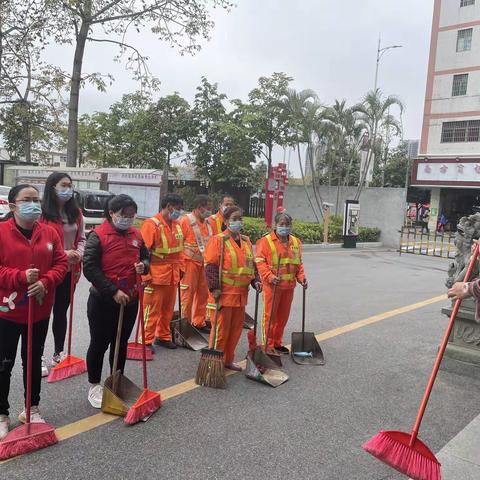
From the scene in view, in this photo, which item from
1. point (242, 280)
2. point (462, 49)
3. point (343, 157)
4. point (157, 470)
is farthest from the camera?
point (462, 49)

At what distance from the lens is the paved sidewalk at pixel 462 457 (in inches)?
115

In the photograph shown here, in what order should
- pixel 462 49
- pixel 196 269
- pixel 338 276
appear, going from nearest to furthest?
pixel 196 269, pixel 338 276, pixel 462 49

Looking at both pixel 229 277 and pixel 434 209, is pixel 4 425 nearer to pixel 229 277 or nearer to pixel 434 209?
pixel 229 277

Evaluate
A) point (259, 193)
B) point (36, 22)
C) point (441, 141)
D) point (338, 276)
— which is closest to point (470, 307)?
point (338, 276)

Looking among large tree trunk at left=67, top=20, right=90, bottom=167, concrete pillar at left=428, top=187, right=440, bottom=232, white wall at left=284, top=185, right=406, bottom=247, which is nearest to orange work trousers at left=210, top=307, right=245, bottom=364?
large tree trunk at left=67, top=20, right=90, bottom=167

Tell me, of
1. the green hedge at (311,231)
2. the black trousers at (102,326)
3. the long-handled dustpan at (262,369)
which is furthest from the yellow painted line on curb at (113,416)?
the green hedge at (311,231)

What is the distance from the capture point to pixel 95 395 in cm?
371

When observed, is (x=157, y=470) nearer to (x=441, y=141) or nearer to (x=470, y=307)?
(x=470, y=307)

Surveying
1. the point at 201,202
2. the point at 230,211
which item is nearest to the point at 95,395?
the point at 230,211

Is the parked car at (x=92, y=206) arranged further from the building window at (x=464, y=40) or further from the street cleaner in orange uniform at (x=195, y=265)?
the building window at (x=464, y=40)

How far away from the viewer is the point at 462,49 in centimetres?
3034

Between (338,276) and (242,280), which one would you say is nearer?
(242,280)

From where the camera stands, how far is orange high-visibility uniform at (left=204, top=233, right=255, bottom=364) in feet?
14.4

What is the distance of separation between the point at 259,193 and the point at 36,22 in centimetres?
1245
